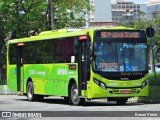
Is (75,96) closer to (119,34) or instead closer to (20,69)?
(119,34)

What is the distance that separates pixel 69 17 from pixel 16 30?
658 centimetres

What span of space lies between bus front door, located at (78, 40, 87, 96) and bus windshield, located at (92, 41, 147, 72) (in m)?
0.54

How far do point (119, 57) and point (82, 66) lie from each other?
1.52 m

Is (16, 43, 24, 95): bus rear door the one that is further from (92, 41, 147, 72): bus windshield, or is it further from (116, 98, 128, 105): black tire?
(92, 41, 147, 72): bus windshield

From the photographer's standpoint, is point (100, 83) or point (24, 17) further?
point (24, 17)

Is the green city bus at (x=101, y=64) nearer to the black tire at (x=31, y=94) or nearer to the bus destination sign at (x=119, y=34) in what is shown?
the bus destination sign at (x=119, y=34)

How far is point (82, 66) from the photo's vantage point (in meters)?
→ 21.3

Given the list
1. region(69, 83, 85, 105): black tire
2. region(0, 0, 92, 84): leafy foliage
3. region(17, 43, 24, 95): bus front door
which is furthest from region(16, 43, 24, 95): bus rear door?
region(0, 0, 92, 84): leafy foliage

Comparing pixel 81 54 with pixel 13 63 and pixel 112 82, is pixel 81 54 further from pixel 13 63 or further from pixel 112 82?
pixel 13 63

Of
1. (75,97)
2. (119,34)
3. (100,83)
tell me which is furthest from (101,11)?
(100,83)

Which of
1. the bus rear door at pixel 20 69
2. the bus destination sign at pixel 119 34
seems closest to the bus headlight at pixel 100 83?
the bus destination sign at pixel 119 34

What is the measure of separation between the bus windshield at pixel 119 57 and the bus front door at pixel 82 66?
544mm

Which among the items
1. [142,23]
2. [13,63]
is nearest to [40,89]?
[13,63]

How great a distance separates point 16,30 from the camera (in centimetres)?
4650
